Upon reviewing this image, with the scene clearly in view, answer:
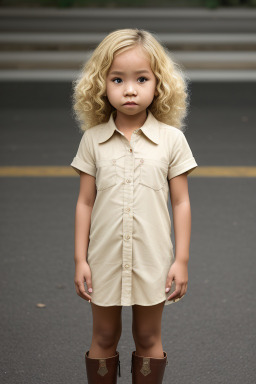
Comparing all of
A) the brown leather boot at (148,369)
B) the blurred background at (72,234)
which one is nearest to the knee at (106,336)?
the brown leather boot at (148,369)

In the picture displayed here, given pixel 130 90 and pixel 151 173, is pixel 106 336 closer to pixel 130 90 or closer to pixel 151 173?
pixel 151 173

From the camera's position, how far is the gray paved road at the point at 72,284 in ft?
11.5

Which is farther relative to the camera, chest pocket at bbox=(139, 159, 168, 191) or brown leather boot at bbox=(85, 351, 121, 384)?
brown leather boot at bbox=(85, 351, 121, 384)

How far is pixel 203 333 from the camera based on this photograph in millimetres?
3816

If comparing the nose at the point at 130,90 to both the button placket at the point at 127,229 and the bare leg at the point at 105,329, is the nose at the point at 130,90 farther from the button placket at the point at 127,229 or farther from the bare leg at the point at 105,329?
the bare leg at the point at 105,329

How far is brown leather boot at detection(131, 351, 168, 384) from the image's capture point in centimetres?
263

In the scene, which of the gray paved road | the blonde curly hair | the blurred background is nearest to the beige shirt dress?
the blonde curly hair

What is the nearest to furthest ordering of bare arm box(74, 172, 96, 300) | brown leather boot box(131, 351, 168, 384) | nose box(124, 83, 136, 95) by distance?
nose box(124, 83, 136, 95) → bare arm box(74, 172, 96, 300) → brown leather boot box(131, 351, 168, 384)

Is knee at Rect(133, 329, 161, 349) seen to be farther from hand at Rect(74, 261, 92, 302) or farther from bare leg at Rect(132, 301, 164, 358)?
hand at Rect(74, 261, 92, 302)

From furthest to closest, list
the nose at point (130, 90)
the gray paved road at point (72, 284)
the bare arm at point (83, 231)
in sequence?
the gray paved road at point (72, 284), the bare arm at point (83, 231), the nose at point (130, 90)

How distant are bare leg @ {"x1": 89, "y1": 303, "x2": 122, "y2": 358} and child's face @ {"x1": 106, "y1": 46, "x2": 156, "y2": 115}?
2.20 ft

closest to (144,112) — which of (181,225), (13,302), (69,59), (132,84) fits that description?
(132,84)

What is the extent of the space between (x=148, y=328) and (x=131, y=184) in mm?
509

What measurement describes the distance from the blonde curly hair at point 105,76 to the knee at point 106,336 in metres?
0.70
